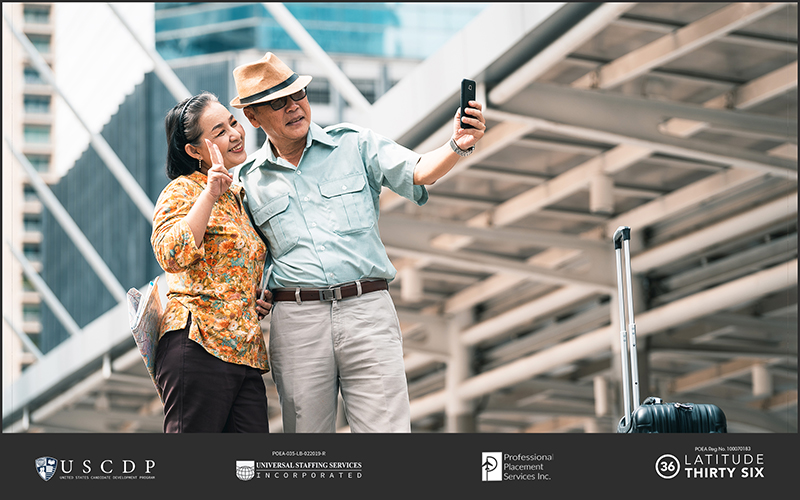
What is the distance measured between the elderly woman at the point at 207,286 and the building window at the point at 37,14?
100 feet

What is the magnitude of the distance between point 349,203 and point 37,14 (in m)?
34.0

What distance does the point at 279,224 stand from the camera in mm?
4191

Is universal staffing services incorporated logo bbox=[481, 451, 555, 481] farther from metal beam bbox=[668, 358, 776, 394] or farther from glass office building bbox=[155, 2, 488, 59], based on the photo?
glass office building bbox=[155, 2, 488, 59]

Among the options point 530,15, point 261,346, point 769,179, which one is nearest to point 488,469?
point 261,346

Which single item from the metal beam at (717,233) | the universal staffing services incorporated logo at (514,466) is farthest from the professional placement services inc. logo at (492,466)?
the metal beam at (717,233)

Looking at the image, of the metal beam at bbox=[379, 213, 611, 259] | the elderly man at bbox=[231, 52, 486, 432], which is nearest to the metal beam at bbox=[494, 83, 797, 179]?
the metal beam at bbox=[379, 213, 611, 259]

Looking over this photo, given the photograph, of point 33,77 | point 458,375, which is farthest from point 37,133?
point 458,375

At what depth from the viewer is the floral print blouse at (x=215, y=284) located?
3.94 m

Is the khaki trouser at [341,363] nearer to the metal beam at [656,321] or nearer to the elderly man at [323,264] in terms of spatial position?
the elderly man at [323,264]

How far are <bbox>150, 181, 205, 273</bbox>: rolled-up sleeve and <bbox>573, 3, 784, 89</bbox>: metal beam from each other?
5.85 m

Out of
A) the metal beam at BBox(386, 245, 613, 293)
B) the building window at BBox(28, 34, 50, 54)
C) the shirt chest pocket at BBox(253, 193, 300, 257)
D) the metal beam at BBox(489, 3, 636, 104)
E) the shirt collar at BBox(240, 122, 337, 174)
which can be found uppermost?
the building window at BBox(28, 34, 50, 54)

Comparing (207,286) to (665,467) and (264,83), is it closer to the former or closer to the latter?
(264,83)

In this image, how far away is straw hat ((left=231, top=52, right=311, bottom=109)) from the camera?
4.05 m

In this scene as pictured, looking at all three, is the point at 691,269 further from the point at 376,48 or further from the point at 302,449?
the point at 376,48
